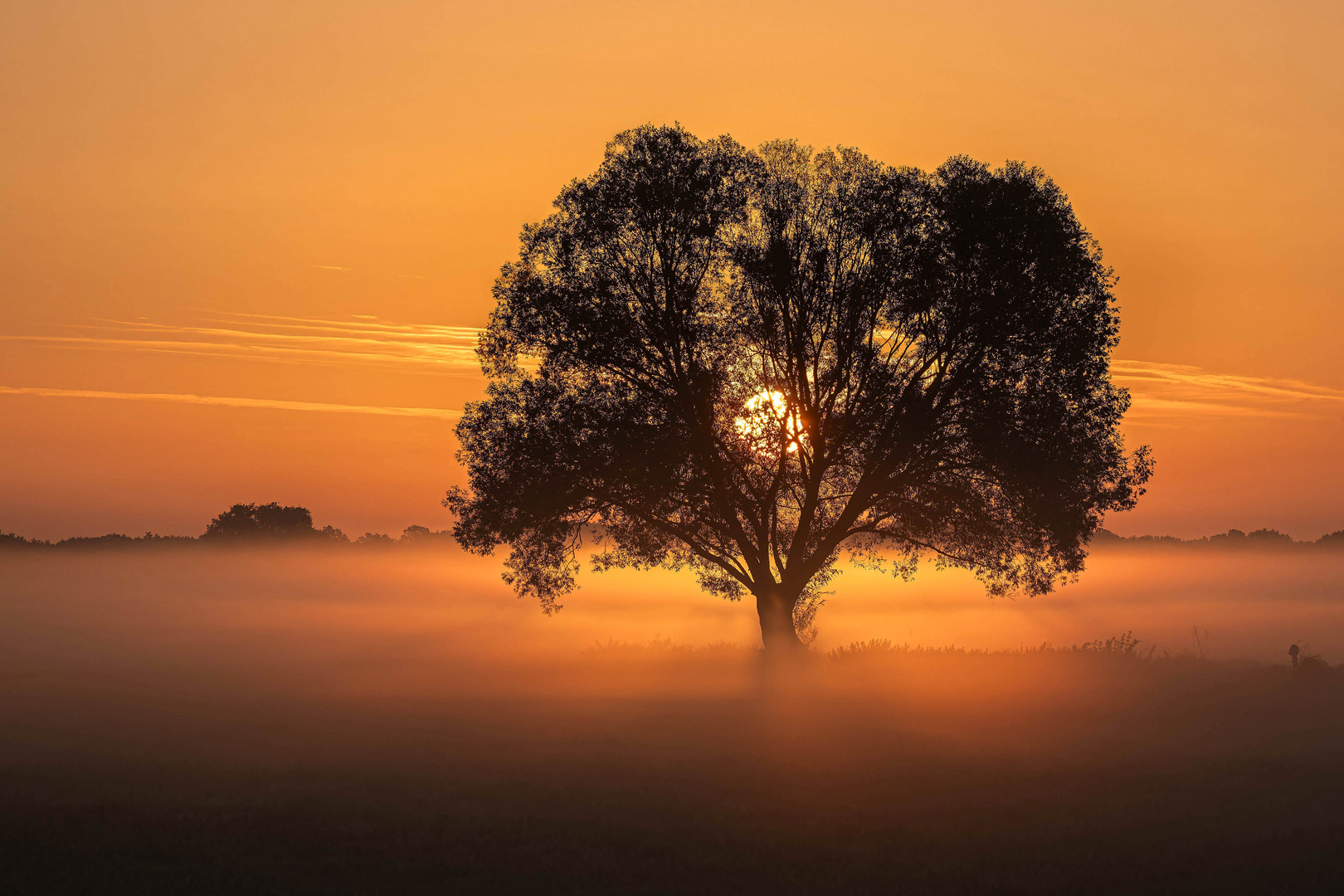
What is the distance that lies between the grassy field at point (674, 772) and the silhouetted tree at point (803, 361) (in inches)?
206

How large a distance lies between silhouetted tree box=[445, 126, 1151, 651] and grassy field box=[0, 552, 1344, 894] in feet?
17.2

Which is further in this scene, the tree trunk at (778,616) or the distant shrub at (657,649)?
the distant shrub at (657,649)

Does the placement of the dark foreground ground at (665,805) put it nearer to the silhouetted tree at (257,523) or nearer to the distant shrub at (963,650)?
the distant shrub at (963,650)

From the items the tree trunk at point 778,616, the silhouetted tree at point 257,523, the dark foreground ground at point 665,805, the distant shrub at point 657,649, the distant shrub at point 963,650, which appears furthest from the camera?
the silhouetted tree at point 257,523

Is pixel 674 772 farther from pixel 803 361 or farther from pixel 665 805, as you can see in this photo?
Answer: pixel 803 361

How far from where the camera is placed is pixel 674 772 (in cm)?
2089

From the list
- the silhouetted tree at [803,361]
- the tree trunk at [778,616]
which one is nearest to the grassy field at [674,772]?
the tree trunk at [778,616]

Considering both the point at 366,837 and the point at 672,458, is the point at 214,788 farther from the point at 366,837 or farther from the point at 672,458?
the point at 672,458

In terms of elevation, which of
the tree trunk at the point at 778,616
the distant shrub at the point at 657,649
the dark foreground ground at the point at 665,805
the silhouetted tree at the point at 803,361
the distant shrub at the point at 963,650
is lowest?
the dark foreground ground at the point at 665,805

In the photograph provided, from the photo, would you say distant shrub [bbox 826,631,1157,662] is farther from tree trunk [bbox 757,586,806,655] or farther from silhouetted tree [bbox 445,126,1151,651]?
silhouetted tree [bbox 445,126,1151,651]

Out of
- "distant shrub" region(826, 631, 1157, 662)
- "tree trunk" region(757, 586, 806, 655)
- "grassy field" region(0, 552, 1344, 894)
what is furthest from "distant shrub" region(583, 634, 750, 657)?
"distant shrub" region(826, 631, 1157, 662)

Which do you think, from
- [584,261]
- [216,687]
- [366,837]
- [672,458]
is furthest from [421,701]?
[584,261]

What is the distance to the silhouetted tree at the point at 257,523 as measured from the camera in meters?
112

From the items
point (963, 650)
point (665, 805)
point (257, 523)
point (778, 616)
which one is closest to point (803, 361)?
point (778, 616)
